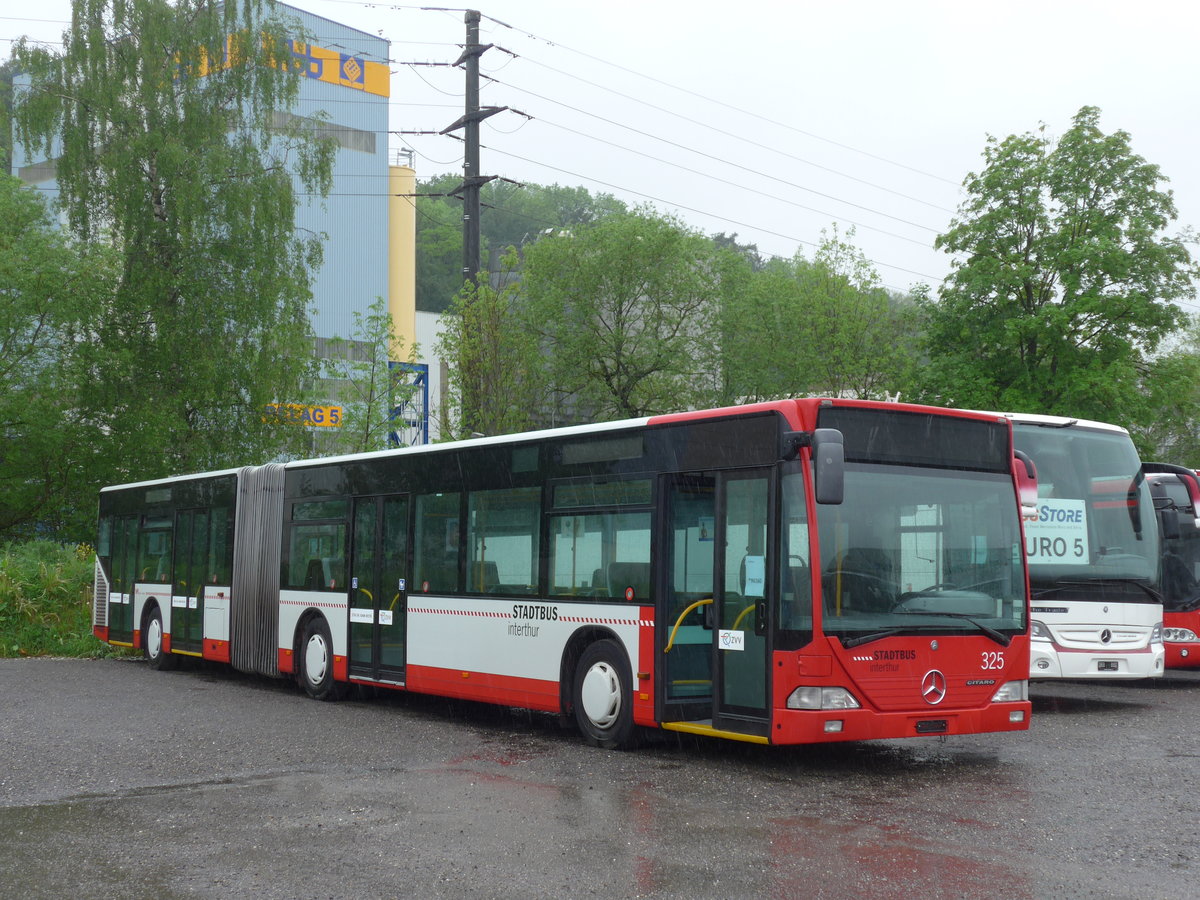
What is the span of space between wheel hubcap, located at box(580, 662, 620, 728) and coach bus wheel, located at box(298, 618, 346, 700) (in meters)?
5.42

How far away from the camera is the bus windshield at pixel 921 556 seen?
9992 millimetres

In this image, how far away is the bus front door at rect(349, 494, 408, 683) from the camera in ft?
49.4

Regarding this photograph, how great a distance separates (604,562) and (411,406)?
2023 centimetres

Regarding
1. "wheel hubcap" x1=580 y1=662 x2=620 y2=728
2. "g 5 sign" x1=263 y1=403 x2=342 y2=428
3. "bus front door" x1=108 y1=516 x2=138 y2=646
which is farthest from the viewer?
"g 5 sign" x1=263 y1=403 x2=342 y2=428

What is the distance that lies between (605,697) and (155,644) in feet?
40.0

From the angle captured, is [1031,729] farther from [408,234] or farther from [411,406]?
[408,234]

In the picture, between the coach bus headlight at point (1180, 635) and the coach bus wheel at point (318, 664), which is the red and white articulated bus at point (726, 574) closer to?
the coach bus wheel at point (318, 664)

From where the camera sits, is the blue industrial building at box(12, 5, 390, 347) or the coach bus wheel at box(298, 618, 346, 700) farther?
the blue industrial building at box(12, 5, 390, 347)

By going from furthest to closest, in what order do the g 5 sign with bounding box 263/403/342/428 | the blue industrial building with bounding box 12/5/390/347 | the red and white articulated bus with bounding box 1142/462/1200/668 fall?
the blue industrial building with bounding box 12/5/390/347 < the g 5 sign with bounding box 263/403/342/428 < the red and white articulated bus with bounding box 1142/462/1200/668

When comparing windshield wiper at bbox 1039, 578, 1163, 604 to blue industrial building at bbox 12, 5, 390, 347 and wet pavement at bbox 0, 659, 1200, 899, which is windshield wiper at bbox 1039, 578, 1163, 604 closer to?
wet pavement at bbox 0, 659, 1200, 899

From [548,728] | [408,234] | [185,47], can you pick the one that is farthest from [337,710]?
[408,234]

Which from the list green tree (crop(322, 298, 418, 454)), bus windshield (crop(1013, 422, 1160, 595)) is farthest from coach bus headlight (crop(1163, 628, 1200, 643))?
green tree (crop(322, 298, 418, 454))

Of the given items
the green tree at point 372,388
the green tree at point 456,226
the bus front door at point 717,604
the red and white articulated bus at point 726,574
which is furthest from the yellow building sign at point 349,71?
the bus front door at point 717,604

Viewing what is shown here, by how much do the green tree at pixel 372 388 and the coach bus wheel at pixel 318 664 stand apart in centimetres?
1336
